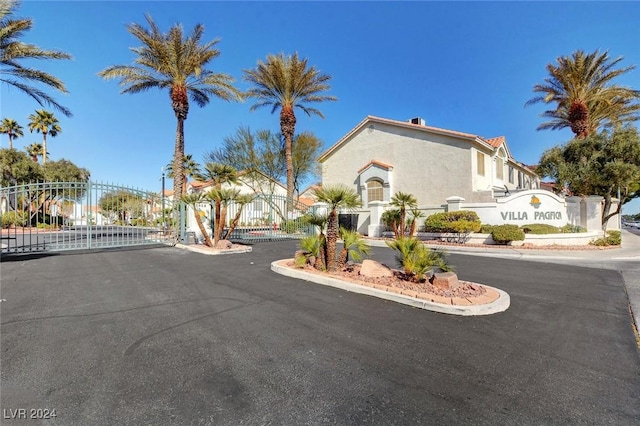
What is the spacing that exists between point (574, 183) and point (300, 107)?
1969cm

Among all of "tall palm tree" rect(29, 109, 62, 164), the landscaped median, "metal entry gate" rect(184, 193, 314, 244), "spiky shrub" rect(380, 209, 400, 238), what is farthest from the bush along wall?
A: "tall palm tree" rect(29, 109, 62, 164)

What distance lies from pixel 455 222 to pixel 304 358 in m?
14.2

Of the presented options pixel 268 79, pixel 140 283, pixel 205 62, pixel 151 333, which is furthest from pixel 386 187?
pixel 151 333

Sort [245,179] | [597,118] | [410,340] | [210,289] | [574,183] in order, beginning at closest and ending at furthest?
[410,340]
[210,289]
[574,183]
[597,118]
[245,179]

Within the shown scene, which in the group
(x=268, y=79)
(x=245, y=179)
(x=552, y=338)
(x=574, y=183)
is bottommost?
(x=552, y=338)

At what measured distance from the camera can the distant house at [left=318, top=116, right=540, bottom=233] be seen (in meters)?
19.9

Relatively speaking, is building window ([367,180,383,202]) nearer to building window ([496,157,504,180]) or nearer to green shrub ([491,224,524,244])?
building window ([496,157,504,180])

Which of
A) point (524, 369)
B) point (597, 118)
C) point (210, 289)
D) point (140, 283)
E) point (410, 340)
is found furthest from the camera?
point (597, 118)

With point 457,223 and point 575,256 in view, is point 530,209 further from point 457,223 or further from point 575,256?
point 575,256

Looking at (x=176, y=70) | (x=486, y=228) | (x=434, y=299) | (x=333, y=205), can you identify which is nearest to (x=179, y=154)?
(x=176, y=70)

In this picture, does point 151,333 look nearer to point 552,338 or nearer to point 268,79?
point 552,338

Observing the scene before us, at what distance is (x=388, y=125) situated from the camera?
23906 millimetres

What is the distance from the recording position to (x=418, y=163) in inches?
868

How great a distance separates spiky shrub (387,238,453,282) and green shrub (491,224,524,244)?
9.56m
